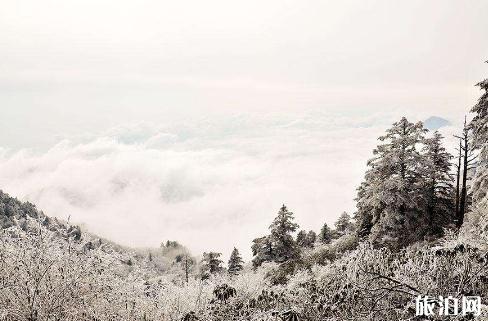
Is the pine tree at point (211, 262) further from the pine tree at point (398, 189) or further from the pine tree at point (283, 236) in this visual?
the pine tree at point (398, 189)

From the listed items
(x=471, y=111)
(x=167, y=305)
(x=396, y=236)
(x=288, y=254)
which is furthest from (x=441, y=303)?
(x=288, y=254)

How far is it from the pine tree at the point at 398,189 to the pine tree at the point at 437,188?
2.13 feet

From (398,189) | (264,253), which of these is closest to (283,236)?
(264,253)

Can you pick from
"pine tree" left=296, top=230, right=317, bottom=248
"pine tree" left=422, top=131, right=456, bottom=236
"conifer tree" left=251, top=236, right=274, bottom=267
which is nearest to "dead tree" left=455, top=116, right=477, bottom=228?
"pine tree" left=422, top=131, right=456, bottom=236

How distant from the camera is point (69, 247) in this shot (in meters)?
9.34

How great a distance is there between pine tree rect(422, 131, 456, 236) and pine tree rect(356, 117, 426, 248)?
65 centimetres

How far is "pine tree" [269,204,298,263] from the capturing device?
3684 cm

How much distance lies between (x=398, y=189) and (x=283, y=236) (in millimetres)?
14576

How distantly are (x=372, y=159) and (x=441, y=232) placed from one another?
632cm

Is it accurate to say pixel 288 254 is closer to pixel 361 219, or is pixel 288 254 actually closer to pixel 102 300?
pixel 361 219

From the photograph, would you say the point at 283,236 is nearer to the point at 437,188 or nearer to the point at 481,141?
the point at 437,188

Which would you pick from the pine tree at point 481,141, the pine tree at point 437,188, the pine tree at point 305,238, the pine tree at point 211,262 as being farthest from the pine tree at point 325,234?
the pine tree at point 481,141

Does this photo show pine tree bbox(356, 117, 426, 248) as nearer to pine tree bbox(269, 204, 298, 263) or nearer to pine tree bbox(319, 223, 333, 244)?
pine tree bbox(269, 204, 298, 263)

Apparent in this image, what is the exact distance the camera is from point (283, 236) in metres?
36.9
